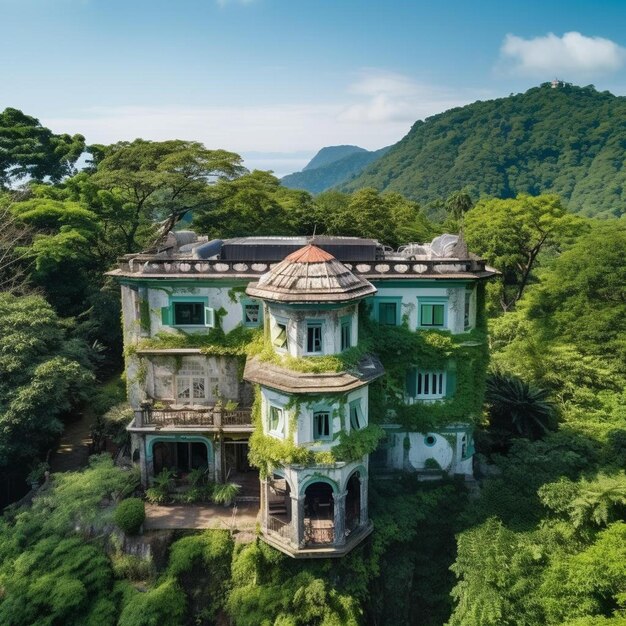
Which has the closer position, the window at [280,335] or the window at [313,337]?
the window at [313,337]

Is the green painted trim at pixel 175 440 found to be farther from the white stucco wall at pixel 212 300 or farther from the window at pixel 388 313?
the window at pixel 388 313

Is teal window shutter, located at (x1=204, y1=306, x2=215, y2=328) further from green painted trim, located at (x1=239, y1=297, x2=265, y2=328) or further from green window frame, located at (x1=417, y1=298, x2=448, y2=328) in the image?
green window frame, located at (x1=417, y1=298, x2=448, y2=328)

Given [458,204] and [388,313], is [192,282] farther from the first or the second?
[458,204]

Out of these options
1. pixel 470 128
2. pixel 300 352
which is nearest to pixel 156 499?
pixel 300 352

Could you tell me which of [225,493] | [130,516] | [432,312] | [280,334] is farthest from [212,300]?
[432,312]

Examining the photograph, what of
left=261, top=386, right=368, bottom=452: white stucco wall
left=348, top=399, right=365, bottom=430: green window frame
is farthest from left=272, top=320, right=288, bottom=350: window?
left=348, top=399, right=365, bottom=430: green window frame

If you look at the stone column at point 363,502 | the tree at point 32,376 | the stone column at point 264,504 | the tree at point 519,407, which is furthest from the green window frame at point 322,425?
the tree at point 32,376
